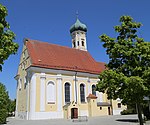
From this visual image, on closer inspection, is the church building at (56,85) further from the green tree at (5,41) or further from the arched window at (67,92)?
the green tree at (5,41)

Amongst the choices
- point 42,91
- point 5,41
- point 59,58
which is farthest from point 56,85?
point 5,41

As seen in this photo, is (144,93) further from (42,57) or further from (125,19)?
(42,57)

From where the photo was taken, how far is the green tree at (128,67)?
38.3 feet

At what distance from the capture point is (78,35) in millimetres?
57594

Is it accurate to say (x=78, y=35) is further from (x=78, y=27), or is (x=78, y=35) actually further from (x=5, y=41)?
(x=5, y=41)

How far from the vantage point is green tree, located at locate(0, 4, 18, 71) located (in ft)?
24.9

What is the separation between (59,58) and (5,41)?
31346 millimetres

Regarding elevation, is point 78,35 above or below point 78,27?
below

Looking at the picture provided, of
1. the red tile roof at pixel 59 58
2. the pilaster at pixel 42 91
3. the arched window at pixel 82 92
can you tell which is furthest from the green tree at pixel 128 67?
the arched window at pixel 82 92

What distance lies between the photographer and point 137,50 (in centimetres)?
1211

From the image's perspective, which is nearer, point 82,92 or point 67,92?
point 67,92

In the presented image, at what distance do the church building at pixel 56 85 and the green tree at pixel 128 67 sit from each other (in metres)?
21.7

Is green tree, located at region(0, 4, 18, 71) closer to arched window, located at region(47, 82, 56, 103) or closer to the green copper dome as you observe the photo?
arched window, located at region(47, 82, 56, 103)

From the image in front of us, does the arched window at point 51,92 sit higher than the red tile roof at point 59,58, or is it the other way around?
the red tile roof at point 59,58
